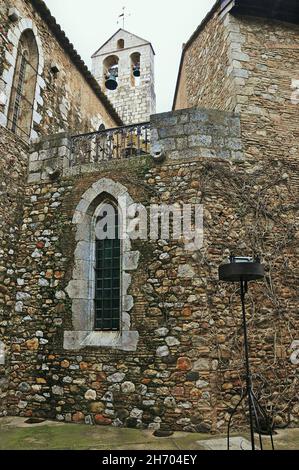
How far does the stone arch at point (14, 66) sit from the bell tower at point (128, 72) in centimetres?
788

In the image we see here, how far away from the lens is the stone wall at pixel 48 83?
6.37 meters

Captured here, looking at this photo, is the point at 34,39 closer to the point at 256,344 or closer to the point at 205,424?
the point at 256,344

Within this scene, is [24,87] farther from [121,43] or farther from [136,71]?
[121,43]

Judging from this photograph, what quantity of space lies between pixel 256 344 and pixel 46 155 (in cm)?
502

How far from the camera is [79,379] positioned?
5309 millimetres

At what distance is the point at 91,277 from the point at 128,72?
522 inches

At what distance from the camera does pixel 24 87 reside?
281 inches

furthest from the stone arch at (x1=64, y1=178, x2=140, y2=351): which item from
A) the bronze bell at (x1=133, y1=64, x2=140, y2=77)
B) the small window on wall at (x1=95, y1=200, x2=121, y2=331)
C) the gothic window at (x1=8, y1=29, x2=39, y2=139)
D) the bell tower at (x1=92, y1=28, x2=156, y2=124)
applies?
the bronze bell at (x1=133, y1=64, x2=140, y2=77)

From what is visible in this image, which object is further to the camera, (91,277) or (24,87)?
(24,87)

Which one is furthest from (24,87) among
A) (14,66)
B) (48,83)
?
(48,83)

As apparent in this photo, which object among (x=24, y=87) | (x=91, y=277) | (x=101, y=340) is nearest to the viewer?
(x=101, y=340)

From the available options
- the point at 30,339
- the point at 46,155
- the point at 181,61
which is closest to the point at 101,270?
the point at 30,339

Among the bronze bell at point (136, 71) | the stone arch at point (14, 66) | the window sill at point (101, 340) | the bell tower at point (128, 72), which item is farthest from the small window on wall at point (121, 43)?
the window sill at point (101, 340)

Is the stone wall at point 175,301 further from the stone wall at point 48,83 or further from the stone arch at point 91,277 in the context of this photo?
the stone wall at point 48,83
